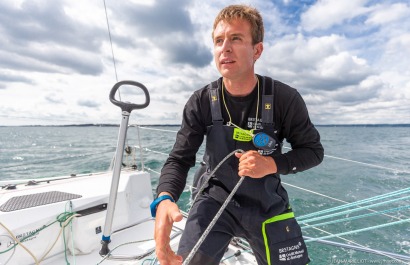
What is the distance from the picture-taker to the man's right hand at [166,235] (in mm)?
1188

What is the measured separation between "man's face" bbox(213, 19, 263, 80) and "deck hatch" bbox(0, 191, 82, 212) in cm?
180

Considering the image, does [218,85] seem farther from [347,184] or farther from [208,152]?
[347,184]

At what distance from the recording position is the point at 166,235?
3.97 ft

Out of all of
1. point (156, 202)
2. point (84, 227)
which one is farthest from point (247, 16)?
point (84, 227)

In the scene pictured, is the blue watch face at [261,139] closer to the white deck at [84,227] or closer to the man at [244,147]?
the man at [244,147]

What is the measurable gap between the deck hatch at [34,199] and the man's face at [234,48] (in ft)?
5.89

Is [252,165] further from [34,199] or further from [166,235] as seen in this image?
[34,199]

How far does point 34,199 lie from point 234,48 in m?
2.12

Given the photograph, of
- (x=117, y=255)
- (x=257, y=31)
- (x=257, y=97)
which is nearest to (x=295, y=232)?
(x=257, y=97)

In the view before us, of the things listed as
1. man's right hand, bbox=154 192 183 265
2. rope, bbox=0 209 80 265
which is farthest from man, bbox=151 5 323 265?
rope, bbox=0 209 80 265

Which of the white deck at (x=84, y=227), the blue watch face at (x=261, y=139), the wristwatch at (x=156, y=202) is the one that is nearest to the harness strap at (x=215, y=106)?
the blue watch face at (x=261, y=139)

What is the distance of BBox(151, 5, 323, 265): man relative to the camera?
1.55 meters

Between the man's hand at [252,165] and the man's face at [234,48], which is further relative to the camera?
the man's face at [234,48]

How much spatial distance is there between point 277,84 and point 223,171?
0.68 meters
